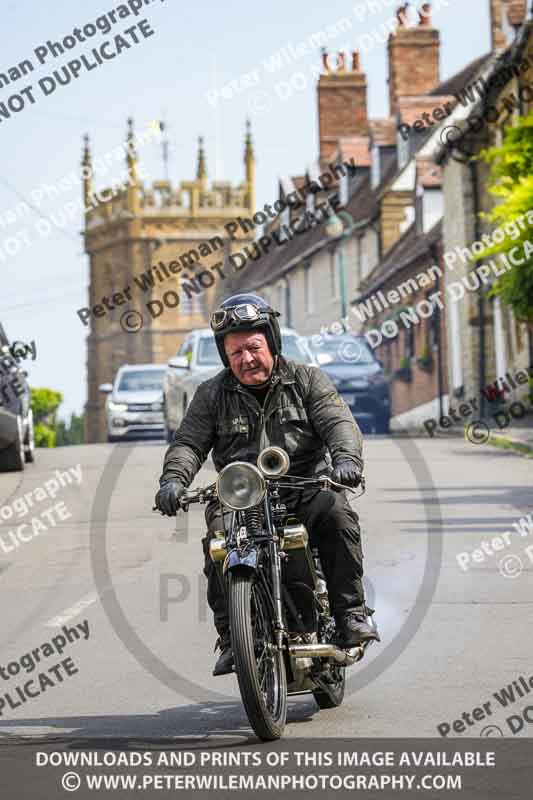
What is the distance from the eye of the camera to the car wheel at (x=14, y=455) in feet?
75.9

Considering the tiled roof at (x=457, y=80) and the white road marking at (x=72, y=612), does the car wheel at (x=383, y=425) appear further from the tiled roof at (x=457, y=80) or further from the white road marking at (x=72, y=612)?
the white road marking at (x=72, y=612)

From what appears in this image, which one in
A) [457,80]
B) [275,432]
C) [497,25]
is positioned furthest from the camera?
[457,80]

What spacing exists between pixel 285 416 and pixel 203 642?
268 centimetres

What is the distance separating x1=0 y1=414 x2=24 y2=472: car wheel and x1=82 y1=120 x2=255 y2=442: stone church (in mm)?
71515

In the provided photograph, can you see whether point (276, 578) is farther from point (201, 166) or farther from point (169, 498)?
point (201, 166)

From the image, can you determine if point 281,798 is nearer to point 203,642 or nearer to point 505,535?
point 203,642

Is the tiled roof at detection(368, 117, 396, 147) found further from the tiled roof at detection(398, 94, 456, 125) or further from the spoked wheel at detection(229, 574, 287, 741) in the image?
the spoked wheel at detection(229, 574, 287, 741)

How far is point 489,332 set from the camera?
1581 inches

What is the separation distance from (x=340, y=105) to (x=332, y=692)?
60.4 meters

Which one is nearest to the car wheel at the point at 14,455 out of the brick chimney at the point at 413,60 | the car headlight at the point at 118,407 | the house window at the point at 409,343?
the car headlight at the point at 118,407

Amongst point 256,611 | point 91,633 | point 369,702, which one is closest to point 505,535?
point 91,633

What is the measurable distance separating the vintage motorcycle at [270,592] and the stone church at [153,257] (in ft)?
290

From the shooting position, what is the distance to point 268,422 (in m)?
7.03

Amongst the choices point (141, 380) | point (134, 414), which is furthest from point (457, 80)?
point (134, 414)
